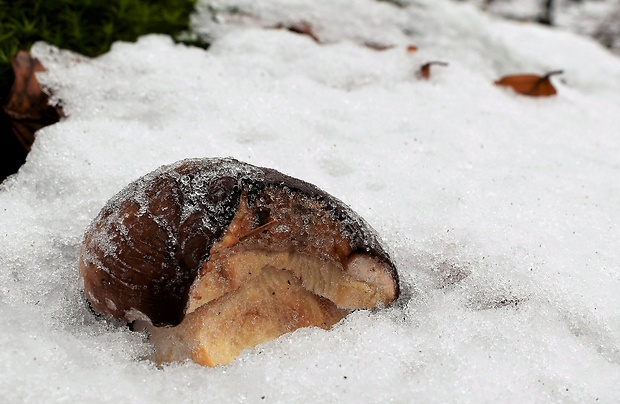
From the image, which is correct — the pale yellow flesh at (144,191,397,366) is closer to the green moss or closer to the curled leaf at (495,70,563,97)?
the green moss

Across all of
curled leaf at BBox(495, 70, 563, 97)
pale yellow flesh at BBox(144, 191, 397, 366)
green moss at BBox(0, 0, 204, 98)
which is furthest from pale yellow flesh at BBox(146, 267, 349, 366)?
curled leaf at BBox(495, 70, 563, 97)

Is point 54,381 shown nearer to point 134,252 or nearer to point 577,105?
point 134,252

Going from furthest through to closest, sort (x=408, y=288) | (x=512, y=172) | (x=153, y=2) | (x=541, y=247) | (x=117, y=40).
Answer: (x=153, y=2) → (x=117, y=40) → (x=512, y=172) → (x=541, y=247) → (x=408, y=288)

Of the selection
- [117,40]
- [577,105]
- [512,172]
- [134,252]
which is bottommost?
[577,105]

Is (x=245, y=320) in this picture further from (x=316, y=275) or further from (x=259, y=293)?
(x=316, y=275)

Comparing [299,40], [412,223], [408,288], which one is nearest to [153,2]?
[299,40]

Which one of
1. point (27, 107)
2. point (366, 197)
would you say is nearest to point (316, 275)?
point (366, 197)
